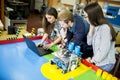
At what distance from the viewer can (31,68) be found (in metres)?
1.38

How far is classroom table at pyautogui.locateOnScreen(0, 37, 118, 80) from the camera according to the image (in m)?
1.25

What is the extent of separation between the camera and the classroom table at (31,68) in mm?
1255

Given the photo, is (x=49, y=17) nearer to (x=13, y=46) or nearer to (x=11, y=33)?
(x=13, y=46)

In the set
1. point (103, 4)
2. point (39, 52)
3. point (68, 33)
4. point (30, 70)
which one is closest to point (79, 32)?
point (68, 33)

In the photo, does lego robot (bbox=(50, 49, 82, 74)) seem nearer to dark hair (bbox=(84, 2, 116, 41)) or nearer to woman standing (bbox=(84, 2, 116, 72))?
woman standing (bbox=(84, 2, 116, 72))

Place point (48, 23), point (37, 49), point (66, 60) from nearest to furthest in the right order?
point (66, 60) < point (37, 49) < point (48, 23)

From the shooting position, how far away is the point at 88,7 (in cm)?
Result: 142

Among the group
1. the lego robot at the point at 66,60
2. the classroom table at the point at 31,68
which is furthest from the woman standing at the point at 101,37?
the lego robot at the point at 66,60

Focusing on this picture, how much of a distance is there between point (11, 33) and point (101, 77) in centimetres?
348

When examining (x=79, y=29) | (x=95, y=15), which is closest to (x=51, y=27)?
(x=79, y=29)

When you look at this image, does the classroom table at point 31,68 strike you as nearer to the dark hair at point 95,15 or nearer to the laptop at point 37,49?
the laptop at point 37,49

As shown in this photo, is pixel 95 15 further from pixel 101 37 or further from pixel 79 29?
pixel 79 29

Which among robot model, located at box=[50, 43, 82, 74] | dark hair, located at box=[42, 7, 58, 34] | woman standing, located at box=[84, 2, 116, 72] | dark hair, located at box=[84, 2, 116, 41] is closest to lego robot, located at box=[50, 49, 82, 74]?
robot model, located at box=[50, 43, 82, 74]

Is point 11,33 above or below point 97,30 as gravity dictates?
below
